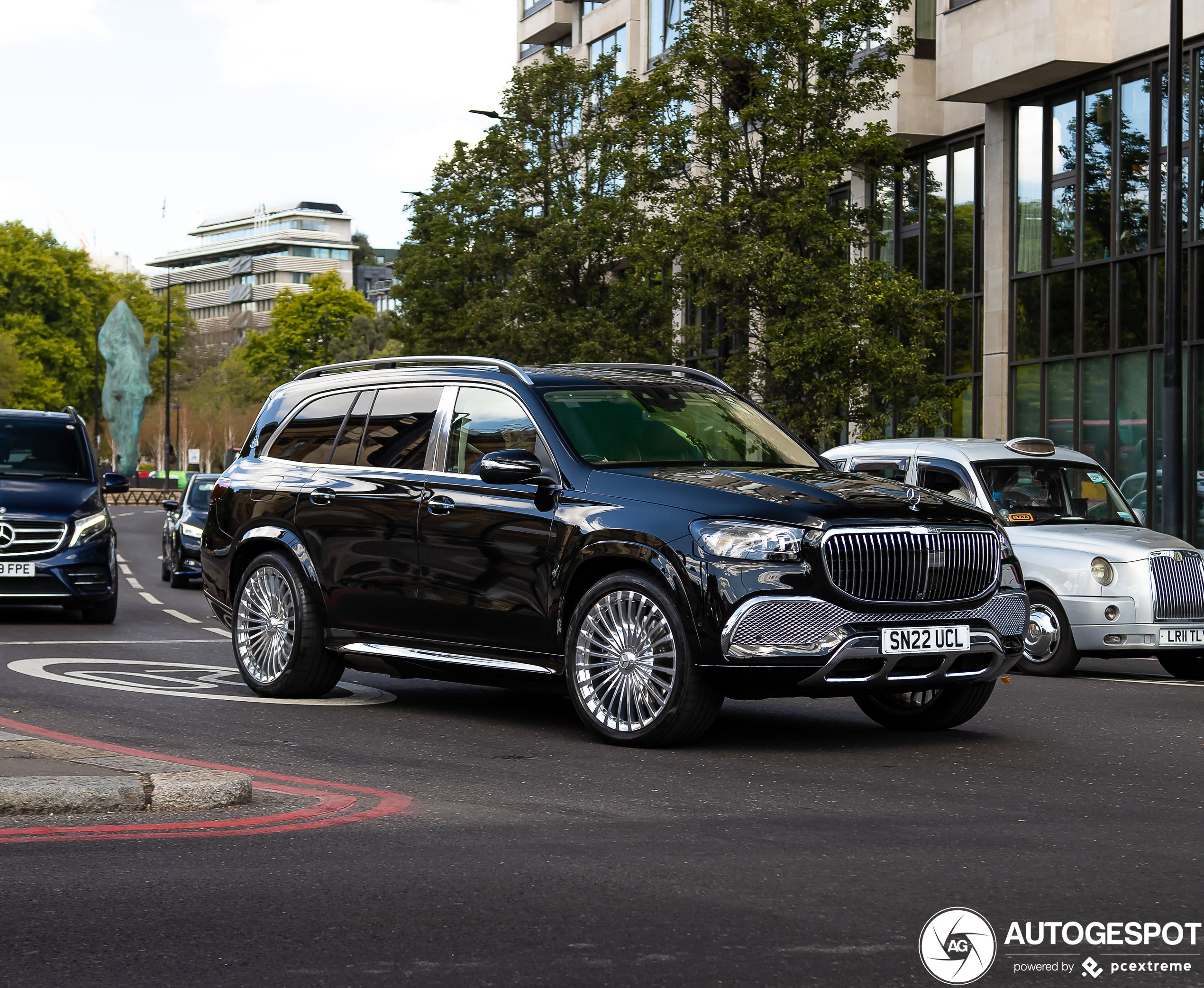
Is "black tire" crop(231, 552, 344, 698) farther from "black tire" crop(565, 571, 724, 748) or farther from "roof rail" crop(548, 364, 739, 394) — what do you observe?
"black tire" crop(565, 571, 724, 748)

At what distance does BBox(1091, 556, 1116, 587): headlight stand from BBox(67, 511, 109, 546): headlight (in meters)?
8.91

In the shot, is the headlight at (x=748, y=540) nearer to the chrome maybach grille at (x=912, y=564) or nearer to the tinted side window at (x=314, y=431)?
the chrome maybach grille at (x=912, y=564)

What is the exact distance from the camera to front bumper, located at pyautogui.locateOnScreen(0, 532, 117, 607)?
15.2m

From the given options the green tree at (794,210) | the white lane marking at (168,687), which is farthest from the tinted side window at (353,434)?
the green tree at (794,210)

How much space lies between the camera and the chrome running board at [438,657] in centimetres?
849

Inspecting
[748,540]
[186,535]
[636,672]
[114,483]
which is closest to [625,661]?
[636,672]

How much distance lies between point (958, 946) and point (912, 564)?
351 centimetres

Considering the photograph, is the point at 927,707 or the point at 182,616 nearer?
the point at 927,707

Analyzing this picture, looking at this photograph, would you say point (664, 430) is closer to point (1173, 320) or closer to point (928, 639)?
point (928, 639)

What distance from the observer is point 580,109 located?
3766 centimetres

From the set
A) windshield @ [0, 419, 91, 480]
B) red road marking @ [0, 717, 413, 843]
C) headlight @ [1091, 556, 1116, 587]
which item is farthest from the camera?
windshield @ [0, 419, 91, 480]

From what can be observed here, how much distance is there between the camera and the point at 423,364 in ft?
31.7

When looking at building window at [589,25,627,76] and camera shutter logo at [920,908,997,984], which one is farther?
building window at [589,25,627,76]

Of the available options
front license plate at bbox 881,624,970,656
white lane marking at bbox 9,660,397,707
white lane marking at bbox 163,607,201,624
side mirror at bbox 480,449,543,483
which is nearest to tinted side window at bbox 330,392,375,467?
white lane marking at bbox 9,660,397,707
